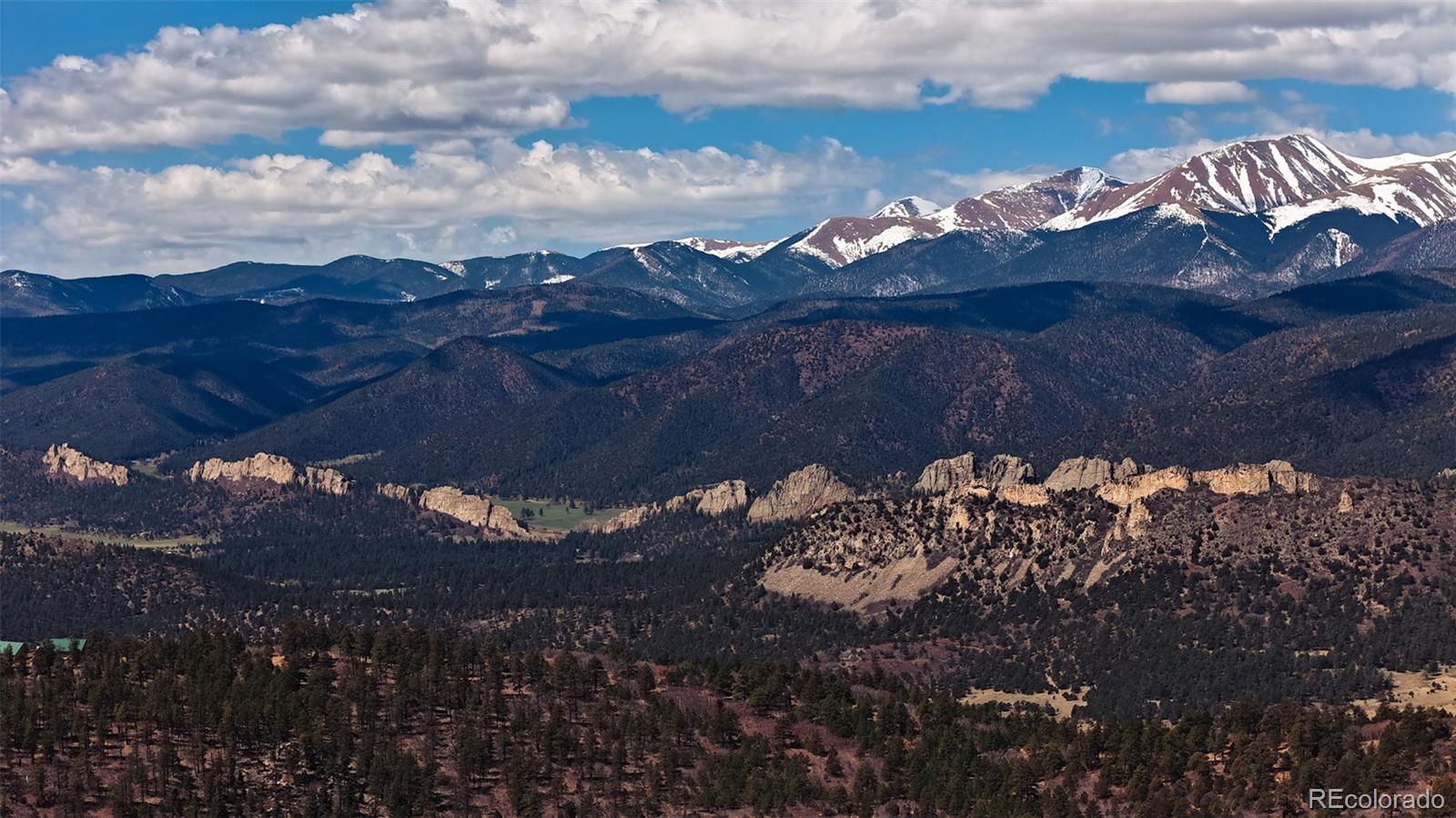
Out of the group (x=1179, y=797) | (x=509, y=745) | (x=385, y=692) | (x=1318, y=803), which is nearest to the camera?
(x=1318, y=803)

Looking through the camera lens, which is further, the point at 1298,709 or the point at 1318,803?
the point at 1298,709

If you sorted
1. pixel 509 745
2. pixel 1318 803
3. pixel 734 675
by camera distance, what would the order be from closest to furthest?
1. pixel 1318 803
2. pixel 509 745
3. pixel 734 675

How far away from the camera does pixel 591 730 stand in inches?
6831

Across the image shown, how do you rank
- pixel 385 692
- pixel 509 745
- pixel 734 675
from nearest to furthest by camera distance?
pixel 509 745, pixel 385 692, pixel 734 675

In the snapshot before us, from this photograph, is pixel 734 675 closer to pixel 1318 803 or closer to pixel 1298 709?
pixel 1298 709

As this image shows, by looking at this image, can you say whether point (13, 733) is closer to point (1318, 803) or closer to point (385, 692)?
point (385, 692)

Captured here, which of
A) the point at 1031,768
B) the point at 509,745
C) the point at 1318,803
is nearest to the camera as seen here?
the point at 1318,803

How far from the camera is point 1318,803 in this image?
460 feet

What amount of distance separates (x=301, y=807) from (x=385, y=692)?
27024 millimetres

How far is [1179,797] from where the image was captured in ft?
489

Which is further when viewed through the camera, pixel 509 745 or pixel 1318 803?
pixel 509 745

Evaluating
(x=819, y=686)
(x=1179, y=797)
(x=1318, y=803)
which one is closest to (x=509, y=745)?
(x=819, y=686)

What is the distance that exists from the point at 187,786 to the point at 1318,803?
80.7 meters

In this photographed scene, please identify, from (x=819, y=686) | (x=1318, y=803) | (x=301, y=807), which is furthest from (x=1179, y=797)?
(x=301, y=807)
